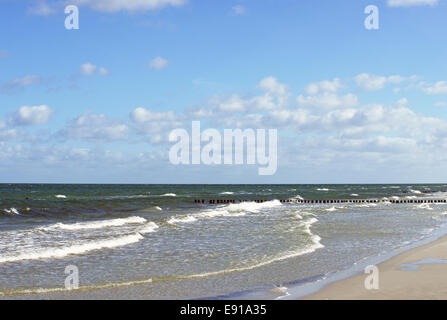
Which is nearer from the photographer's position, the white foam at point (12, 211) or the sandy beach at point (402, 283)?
the sandy beach at point (402, 283)

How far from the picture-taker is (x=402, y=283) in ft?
36.9

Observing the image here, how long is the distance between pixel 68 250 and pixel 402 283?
11692 mm

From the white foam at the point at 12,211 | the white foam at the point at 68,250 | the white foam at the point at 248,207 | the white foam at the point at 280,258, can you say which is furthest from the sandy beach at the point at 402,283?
the white foam at the point at 12,211

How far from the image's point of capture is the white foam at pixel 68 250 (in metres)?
15.6

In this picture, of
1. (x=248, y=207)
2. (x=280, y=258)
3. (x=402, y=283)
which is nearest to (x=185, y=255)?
(x=280, y=258)

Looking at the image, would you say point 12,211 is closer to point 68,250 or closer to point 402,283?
point 68,250

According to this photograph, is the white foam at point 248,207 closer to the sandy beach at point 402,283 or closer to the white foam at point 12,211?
the white foam at point 12,211

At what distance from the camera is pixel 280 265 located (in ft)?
47.3

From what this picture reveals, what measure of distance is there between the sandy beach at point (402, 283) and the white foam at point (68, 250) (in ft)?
32.7

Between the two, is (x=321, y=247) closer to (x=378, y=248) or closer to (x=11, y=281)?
(x=378, y=248)

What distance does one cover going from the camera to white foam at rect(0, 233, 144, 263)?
15625mm

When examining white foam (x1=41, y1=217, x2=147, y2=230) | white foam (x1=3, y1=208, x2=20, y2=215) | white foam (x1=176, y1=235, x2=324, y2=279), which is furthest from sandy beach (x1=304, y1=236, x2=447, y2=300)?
white foam (x1=3, y1=208, x2=20, y2=215)

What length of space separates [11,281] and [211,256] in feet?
21.7
